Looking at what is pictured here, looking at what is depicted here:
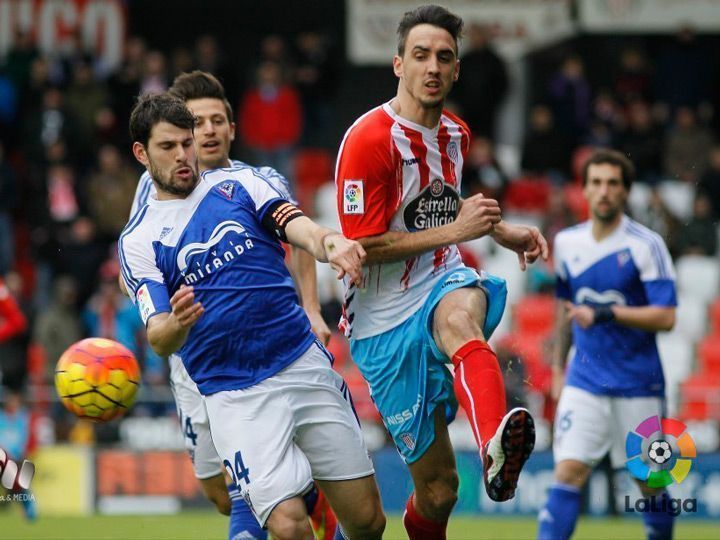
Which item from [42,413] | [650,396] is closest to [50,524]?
[42,413]

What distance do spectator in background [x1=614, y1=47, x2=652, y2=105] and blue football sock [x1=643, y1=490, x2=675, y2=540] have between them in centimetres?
1079

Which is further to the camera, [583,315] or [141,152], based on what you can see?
[583,315]

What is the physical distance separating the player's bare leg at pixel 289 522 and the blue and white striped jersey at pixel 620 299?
3268mm

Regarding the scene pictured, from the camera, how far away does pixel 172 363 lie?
8.66 metres

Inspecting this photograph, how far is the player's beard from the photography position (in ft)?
23.2

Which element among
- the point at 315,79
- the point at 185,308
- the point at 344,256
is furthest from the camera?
the point at 315,79

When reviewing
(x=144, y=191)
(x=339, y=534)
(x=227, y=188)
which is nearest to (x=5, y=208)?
(x=144, y=191)

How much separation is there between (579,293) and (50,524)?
598cm

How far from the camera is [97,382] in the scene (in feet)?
25.0

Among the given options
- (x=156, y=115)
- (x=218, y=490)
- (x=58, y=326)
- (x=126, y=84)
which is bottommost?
(x=218, y=490)

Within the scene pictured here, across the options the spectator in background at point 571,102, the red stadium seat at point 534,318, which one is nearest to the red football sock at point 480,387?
the red stadium seat at point 534,318

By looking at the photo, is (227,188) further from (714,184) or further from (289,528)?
(714,184)

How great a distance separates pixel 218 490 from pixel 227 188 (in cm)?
233

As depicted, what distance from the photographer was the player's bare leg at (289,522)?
682 cm
